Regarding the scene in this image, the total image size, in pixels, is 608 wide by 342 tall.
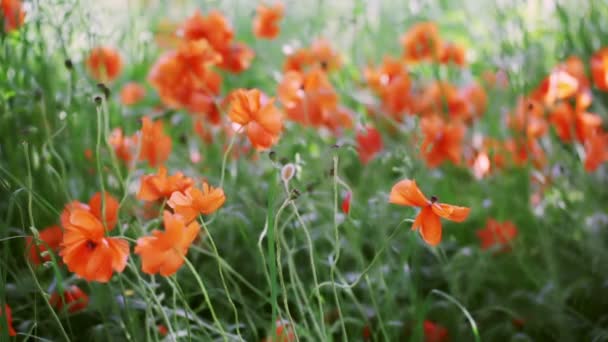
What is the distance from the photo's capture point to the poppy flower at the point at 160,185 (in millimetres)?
1168

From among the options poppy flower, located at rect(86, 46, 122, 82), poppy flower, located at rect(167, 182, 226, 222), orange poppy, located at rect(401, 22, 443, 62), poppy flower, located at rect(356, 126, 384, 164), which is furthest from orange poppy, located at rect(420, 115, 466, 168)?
poppy flower, located at rect(167, 182, 226, 222)

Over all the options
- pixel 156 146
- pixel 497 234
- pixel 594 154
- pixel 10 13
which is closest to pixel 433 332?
pixel 497 234

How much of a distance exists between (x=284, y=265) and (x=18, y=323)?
50 centimetres

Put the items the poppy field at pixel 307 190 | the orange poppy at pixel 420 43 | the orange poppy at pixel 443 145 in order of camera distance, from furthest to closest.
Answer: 1. the orange poppy at pixel 420 43
2. the orange poppy at pixel 443 145
3. the poppy field at pixel 307 190

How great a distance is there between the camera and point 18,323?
4.90 ft

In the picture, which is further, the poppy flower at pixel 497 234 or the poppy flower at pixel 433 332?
the poppy flower at pixel 497 234

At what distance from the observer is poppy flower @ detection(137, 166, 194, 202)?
1168 mm

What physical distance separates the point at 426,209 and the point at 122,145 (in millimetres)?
761

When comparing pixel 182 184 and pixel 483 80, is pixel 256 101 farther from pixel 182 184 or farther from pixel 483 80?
pixel 483 80

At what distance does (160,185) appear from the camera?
117 cm

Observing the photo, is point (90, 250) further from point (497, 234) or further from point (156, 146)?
point (497, 234)

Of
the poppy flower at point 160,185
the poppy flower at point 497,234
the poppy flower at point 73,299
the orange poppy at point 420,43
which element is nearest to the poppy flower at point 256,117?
the poppy flower at point 160,185

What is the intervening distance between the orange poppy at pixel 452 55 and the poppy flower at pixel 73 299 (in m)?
1.14

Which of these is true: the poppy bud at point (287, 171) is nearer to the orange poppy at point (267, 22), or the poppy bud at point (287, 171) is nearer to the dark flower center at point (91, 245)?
the dark flower center at point (91, 245)
